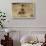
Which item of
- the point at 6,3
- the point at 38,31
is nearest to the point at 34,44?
the point at 38,31

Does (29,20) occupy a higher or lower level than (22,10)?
lower

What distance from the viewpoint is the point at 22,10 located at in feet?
15.3

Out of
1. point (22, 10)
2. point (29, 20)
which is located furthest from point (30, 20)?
point (22, 10)

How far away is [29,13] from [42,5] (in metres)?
0.45

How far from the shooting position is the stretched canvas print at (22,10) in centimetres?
462

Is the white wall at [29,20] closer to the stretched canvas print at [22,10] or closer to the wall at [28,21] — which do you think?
the wall at [28,21]

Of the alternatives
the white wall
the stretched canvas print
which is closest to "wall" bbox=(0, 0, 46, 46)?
the white wall

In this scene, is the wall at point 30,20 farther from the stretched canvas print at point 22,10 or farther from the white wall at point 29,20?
the stretched canvas print at point 22,10

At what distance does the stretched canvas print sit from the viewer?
4616 mm

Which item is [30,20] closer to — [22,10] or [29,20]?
[29,20]

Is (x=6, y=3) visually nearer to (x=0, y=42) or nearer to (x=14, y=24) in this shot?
(x=14, y=24)

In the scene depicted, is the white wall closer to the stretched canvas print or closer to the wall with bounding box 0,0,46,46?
the wall with bounding box 0,0,46,46

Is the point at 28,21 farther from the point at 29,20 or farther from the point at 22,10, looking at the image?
the point at 22,10

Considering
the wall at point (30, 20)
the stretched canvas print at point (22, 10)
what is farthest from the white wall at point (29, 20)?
the stretched canvas print at point (22, 10)
